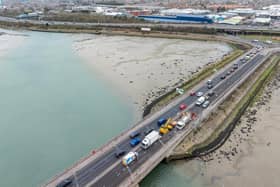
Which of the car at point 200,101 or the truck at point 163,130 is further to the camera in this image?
the car at point 200,101

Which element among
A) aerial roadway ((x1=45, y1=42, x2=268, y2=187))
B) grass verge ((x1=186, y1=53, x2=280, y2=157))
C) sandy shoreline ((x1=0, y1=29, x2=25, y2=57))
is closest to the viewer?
aerial roadway ((x1=45, y1=42, x2=268, y2=187))

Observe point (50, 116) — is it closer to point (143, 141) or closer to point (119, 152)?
point (119, 152)

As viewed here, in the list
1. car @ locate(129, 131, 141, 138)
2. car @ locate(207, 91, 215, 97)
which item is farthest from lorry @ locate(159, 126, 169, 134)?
car @ locate(207, 91, 215, 97)

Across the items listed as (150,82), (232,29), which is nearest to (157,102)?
(150,82)

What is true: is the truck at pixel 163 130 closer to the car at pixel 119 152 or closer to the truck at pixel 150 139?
the truck at pixel 150 139

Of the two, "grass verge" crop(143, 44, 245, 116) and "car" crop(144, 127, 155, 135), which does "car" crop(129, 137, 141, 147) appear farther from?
"grass verge" crop(143, 44, 245, 116)

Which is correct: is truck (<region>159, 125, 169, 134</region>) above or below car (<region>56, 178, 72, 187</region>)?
above

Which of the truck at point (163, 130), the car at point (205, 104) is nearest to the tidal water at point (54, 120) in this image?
the truck at point (163, 130)
